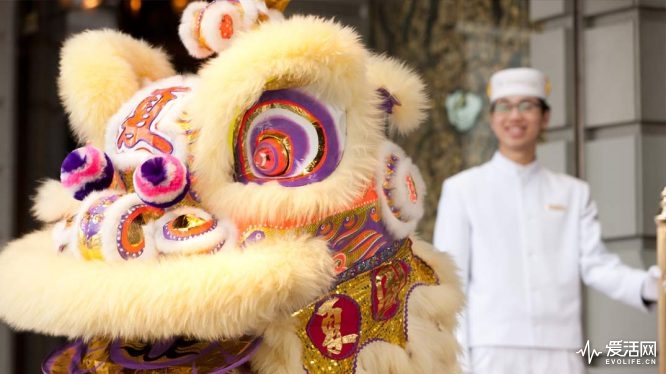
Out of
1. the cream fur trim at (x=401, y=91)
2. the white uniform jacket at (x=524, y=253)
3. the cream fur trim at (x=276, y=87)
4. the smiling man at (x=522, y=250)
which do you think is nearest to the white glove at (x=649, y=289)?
the smiling man at (x=522, y=250)

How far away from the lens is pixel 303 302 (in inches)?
87.8

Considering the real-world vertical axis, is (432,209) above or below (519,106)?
below

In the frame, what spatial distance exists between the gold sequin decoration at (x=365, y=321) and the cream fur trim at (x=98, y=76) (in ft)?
2.14

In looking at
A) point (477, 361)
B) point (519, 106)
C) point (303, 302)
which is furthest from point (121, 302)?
point (519, 106)

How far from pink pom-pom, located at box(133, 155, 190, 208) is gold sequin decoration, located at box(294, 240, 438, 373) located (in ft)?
1.12

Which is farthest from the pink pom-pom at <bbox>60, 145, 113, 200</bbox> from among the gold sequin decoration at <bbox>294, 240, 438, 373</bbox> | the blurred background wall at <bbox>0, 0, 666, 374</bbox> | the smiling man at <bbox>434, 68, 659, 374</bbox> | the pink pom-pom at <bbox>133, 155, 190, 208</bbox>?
the smiling man at <bbox>434, 68, 659, 374</bbox>

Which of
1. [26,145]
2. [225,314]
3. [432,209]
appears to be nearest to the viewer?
[225,314]

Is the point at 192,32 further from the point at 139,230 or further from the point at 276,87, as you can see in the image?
the point at 139,230

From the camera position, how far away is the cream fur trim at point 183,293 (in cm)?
216

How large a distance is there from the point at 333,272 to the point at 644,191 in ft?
Answer: 10.9

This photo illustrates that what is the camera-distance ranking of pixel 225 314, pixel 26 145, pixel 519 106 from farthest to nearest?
pixel 26 145 → pixel 519 106 → pixel 225 314

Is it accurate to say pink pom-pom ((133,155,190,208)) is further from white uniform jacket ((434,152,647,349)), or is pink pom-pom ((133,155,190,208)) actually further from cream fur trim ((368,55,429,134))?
white uniform jacket ((434,152,647,349))

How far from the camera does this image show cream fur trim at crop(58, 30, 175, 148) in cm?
259

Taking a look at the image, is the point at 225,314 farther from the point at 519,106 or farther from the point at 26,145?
the point at 26,145
